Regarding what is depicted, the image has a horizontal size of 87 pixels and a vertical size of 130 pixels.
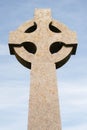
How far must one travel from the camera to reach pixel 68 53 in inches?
387

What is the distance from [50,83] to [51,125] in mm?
1191

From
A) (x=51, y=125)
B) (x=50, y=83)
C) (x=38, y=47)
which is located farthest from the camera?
(x=38, y=47)

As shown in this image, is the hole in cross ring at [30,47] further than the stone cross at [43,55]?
Yes

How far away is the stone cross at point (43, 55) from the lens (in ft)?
28.5

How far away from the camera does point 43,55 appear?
9648 mm

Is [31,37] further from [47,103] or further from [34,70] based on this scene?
[47,103]

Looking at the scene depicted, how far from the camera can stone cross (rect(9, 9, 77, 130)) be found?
342 inches

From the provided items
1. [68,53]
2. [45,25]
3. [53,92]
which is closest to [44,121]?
[53,92]

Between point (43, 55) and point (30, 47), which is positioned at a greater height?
point (30, 47)

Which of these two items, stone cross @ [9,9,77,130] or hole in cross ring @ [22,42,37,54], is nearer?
stone cross @ [9,9,77,130]

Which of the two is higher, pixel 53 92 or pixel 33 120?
pixel 53 92

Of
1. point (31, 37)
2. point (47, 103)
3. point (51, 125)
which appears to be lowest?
point (51, 125)

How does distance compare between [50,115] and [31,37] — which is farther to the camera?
[31,37]

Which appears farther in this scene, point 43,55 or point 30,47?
point 30,47
